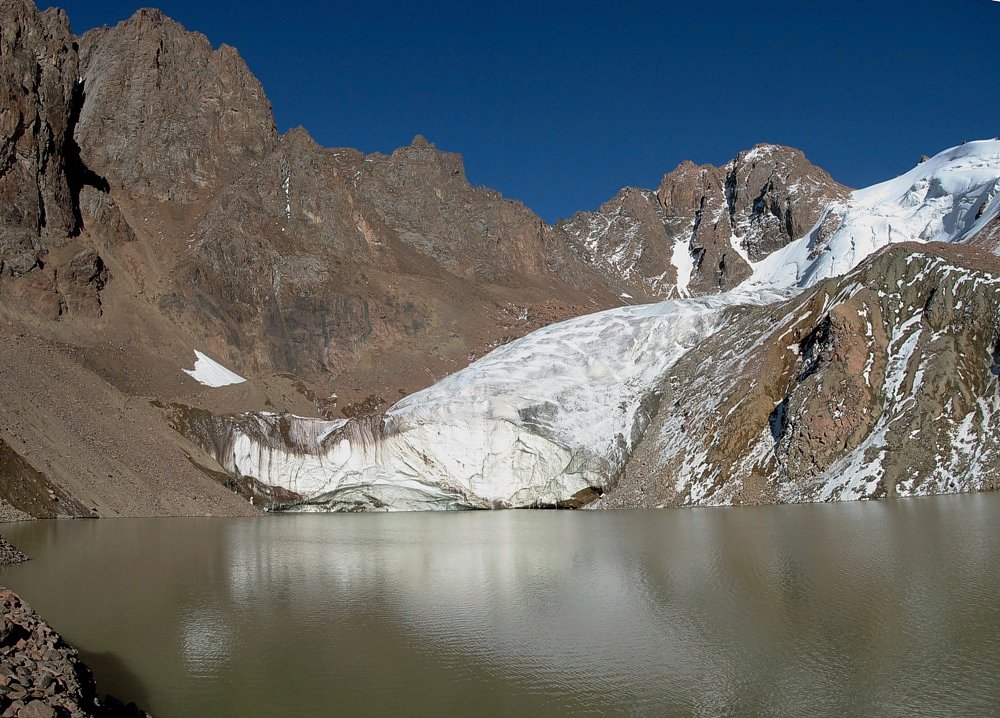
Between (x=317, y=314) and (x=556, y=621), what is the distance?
3658 inches

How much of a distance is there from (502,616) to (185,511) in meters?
35.5

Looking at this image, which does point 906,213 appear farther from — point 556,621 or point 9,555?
point 9,555

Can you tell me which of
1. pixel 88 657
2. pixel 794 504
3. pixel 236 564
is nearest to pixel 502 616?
pixel 88 657

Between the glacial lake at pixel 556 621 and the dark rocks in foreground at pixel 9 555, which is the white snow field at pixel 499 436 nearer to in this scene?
the glacial lake at pixel 556 621

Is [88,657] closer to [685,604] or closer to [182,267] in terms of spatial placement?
[685,604]

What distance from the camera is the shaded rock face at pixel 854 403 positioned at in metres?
45.7

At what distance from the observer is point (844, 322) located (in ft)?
173

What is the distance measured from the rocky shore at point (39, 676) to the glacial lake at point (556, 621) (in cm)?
128

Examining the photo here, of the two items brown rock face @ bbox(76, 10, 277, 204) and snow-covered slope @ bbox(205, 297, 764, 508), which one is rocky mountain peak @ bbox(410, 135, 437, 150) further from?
snow-covered slope @ bbox(205, 297, 764, 508)

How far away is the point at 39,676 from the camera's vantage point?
11.2 metres

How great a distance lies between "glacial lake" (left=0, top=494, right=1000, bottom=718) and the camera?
1330 cm

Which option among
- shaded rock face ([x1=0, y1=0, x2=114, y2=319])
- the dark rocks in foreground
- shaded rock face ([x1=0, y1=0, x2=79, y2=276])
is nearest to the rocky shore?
the dark rocks in foreground

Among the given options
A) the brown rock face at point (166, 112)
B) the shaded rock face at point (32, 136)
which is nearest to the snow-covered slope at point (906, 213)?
the brown rock face at point (166, 112)

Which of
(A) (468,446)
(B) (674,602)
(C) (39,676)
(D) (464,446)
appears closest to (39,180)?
(D) (464,446)
